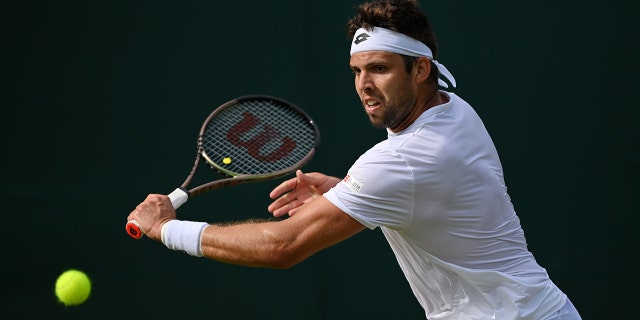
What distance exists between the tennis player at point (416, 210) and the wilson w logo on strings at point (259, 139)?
0.65 meters

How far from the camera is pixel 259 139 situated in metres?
3.65

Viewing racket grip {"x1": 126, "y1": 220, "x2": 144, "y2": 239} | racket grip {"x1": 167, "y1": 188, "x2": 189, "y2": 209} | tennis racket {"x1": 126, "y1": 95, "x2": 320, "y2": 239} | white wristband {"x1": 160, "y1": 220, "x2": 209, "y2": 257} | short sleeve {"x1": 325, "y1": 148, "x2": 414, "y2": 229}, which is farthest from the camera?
tennis racket {"x1": 126, "y1": 95, "x2": 320, "y2": 239}

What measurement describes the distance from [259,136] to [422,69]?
0.87 m

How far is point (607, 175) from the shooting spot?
14.6 ft

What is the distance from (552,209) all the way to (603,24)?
909mm

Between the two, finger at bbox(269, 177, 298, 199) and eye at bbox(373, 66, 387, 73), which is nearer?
eye at bbox(373, 66, 387, 73)

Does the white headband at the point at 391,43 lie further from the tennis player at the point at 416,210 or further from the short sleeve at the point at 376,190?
the short sleeve at the point at 376,190

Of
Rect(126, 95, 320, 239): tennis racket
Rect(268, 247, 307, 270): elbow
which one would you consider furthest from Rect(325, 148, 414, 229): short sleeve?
Rect(126, 95, 320, 239): tennis racket

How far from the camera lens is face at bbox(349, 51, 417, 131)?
2947mm

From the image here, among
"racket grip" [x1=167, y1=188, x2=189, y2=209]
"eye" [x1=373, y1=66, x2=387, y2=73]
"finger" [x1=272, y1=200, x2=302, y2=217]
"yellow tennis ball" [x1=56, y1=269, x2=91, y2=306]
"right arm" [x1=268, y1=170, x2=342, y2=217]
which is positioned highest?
"eye" [x1=373, y1=66, x2=387, y2=73]

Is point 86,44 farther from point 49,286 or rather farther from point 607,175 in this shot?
point 607,175

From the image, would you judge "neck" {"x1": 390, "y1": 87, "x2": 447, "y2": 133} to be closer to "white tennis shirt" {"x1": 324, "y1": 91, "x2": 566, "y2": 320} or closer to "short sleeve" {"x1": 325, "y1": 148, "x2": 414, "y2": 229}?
"white tennis shirt" {"x1": 324, "y1": 91, "x2": 566, "y2": 320}

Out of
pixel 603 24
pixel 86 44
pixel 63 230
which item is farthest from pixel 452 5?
pixel 63 230

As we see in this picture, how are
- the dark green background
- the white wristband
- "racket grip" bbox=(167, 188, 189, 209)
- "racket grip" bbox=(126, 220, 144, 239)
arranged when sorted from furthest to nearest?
the dark green background < "racket grip" bbox=(167, 188, 189, 209) < "racket grip" bbox=(126, 220, 144, 239) < the white wristband
